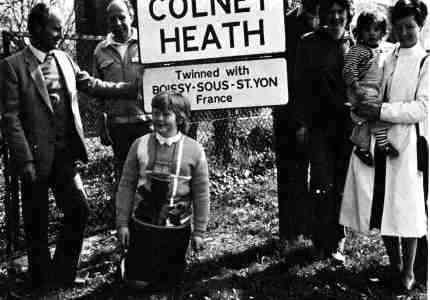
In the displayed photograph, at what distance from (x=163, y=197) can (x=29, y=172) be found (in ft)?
3.51

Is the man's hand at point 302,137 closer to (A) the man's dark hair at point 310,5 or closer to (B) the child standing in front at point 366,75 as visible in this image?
(B) the child standing in front at point 366,75

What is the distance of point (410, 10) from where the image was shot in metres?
4.58

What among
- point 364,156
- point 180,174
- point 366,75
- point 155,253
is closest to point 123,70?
point 180,174

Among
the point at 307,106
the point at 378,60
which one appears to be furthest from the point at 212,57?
the point at 378,60

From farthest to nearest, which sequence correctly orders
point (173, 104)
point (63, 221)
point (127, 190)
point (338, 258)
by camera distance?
point (338, 258), point (63, 221), point (127, 190), point (173, 104)

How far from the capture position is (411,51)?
4707 millimetres

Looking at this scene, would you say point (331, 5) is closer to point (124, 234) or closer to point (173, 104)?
point (173, 104)

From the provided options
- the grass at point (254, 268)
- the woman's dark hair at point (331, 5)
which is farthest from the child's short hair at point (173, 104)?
the woman's dark hair at point (331, 5)

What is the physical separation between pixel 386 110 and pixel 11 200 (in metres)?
3.34

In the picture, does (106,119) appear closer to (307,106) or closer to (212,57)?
(212,57)

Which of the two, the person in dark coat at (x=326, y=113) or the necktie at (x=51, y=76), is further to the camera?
the person in dark coat at (x=326, y=113)

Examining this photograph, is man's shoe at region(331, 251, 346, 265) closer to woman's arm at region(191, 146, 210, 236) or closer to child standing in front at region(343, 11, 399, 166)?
child standing in front at region(343, 11, 399, 166)

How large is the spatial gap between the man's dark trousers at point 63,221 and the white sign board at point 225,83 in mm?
853

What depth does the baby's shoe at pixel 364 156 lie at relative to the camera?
4914 millimetres
